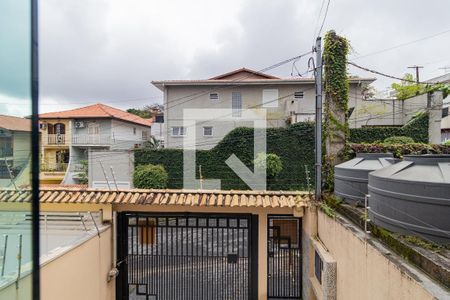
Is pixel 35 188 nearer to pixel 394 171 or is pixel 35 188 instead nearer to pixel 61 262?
pixel 394 171

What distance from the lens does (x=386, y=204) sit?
3.09 meters

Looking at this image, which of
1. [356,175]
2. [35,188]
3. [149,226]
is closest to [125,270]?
[149,226]

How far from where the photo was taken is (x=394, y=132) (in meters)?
16.0

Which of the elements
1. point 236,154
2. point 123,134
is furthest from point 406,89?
point 123,134

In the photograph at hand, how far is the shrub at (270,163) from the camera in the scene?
15188 mm

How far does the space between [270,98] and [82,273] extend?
16647 millimetres

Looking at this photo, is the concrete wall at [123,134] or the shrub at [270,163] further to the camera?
the concrete wall at [123,134]

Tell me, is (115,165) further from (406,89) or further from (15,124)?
(406,89)

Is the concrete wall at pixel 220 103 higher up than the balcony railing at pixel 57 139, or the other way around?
the concrete wall at pixel 220 103

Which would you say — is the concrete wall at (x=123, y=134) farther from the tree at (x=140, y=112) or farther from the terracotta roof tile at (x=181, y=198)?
the terracotta roof tile at (x=181, y=198)

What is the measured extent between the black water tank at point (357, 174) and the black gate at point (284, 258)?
→ 2066mm

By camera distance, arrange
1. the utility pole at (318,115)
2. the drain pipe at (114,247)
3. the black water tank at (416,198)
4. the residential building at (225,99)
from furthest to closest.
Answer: the residential building at (225,99) < the drain pipe at (114,247) < the utility pole at (318,115) < the black water tank at (416,198)

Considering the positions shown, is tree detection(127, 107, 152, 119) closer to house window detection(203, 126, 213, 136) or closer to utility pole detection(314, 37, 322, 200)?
house window detection(203, 126, 213, 136)

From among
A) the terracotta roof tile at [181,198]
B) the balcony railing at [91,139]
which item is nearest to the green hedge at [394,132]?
the terracotta roof tile at [181,198]
